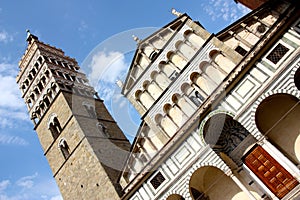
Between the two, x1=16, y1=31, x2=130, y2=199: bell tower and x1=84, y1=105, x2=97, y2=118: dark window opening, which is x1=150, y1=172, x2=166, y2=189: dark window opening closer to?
x1=16, y1=31, x2=130, y2=199: bell tower

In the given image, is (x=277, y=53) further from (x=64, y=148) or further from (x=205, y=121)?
(x=64, y=148)

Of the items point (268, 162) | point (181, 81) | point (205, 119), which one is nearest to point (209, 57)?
point (181, 81)

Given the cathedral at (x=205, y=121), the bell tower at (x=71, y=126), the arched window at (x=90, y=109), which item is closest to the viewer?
the cathedral at (x=205, y=121)

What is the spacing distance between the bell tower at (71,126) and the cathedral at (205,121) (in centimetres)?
10

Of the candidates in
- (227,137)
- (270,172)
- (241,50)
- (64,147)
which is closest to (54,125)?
(64,147)

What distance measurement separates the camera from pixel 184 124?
13.5 metres

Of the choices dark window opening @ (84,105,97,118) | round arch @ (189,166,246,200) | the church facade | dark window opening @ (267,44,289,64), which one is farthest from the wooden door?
dark window opening @ (84,105,97,118)

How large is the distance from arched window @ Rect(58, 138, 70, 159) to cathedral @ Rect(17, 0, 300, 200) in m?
0.29

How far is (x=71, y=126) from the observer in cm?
2000

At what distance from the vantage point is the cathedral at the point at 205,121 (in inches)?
444

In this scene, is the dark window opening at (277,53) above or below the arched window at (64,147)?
below

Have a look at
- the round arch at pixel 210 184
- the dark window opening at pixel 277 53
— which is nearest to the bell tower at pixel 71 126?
the round arch at pixel 210 184

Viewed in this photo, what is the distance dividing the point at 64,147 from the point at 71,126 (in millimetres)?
1688

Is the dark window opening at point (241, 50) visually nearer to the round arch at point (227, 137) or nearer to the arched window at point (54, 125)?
the round arch at point (227, 137)
